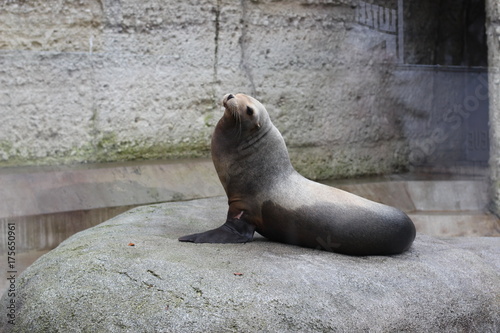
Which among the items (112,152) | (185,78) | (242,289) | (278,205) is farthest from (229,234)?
(185,78)

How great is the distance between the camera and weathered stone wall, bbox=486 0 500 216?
203 inches

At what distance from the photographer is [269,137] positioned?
3.44 meters

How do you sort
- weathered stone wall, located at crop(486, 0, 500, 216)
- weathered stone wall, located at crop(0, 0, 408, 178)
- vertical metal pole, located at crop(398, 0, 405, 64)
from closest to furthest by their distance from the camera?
weathered stone wall, located at crop(0, 0, 408, 178) < weathered stone wall, located at crop(486, 0, 500, 216) < vertical metal pole, located at crop(398, 0, 405, 64)

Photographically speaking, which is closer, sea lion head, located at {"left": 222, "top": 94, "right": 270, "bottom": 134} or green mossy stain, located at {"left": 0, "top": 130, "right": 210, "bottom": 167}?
sea lion head, located at {"left": 222, "top": 94, "right": 270, "bottom": 134}

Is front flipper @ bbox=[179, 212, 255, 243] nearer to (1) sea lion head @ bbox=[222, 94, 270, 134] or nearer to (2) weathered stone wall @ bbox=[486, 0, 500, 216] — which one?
(1) sea lion head @ bbox=[222, 94, 270, 134]

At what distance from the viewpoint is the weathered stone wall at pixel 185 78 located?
4699 mm

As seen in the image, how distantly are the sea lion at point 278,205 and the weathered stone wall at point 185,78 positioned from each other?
69.2 inches

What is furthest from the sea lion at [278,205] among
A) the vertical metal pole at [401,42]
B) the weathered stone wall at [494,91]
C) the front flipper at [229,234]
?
the vertical metal pole at [401,42]

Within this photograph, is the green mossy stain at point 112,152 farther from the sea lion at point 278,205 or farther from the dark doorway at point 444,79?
the dark doorway at point 444,79

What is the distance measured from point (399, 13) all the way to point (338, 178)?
1549 mm

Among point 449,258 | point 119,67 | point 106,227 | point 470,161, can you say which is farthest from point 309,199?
point 470,161

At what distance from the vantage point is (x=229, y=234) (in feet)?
10.7

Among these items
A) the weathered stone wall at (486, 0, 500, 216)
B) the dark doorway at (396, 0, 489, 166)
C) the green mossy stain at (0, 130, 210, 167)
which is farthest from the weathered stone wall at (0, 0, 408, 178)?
the weathered stone wall at (486, 0, 500, 216)

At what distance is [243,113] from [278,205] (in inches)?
20.3
